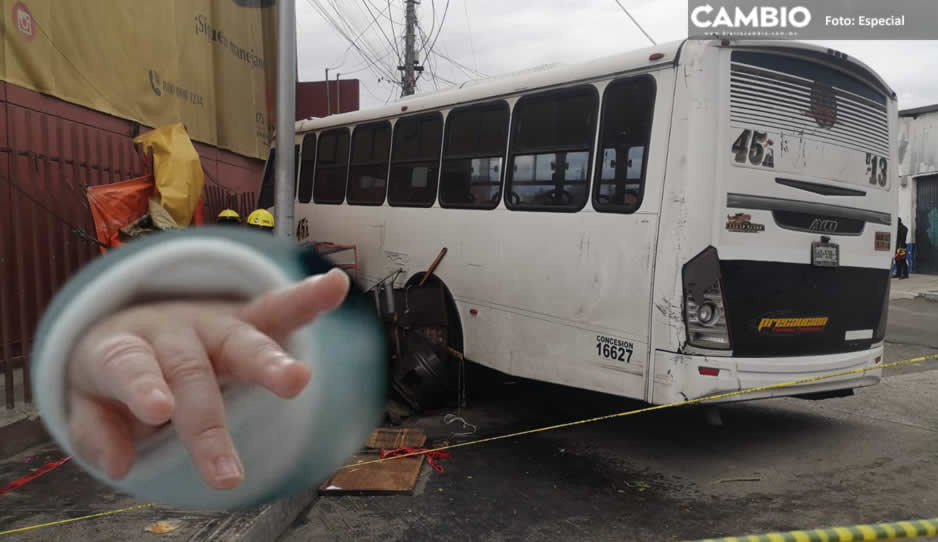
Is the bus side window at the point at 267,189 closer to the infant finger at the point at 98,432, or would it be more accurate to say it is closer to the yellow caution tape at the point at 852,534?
the yellow caution tape at the point at 852,534

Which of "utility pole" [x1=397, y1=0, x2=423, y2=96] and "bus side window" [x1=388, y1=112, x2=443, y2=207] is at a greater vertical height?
"utility pole" [x1=397, y1=0, x2=423, y2=96]

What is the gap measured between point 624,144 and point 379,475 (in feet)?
9.56

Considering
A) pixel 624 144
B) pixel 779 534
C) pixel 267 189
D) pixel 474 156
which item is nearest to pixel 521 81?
pixel 474 156

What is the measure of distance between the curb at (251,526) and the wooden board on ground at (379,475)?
48 centimetres

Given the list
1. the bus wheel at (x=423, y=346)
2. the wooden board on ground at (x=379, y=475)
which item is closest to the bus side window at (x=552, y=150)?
the bus wheel at (x=423, y=346)

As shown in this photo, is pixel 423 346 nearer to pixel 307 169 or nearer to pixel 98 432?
pixel 307 169

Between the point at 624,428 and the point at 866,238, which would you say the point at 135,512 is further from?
the point at 866,238

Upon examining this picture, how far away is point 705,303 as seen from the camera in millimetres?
4777

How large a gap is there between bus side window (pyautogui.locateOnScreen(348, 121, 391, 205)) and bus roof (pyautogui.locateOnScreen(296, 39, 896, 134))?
16 cm

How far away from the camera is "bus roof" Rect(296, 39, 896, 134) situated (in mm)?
4939

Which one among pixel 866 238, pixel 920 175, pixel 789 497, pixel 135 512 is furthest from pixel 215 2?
pixel 920 175

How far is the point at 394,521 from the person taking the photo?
4.24 m

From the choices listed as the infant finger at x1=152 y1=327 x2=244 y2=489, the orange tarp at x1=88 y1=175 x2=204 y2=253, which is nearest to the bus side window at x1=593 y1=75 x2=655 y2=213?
the orange tarp at x1=88 y1=175 x2=204 y2=253

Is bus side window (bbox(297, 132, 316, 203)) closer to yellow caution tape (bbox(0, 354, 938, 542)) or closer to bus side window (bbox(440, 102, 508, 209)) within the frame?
bus side window (bbox(440, 102, 508, 209))
